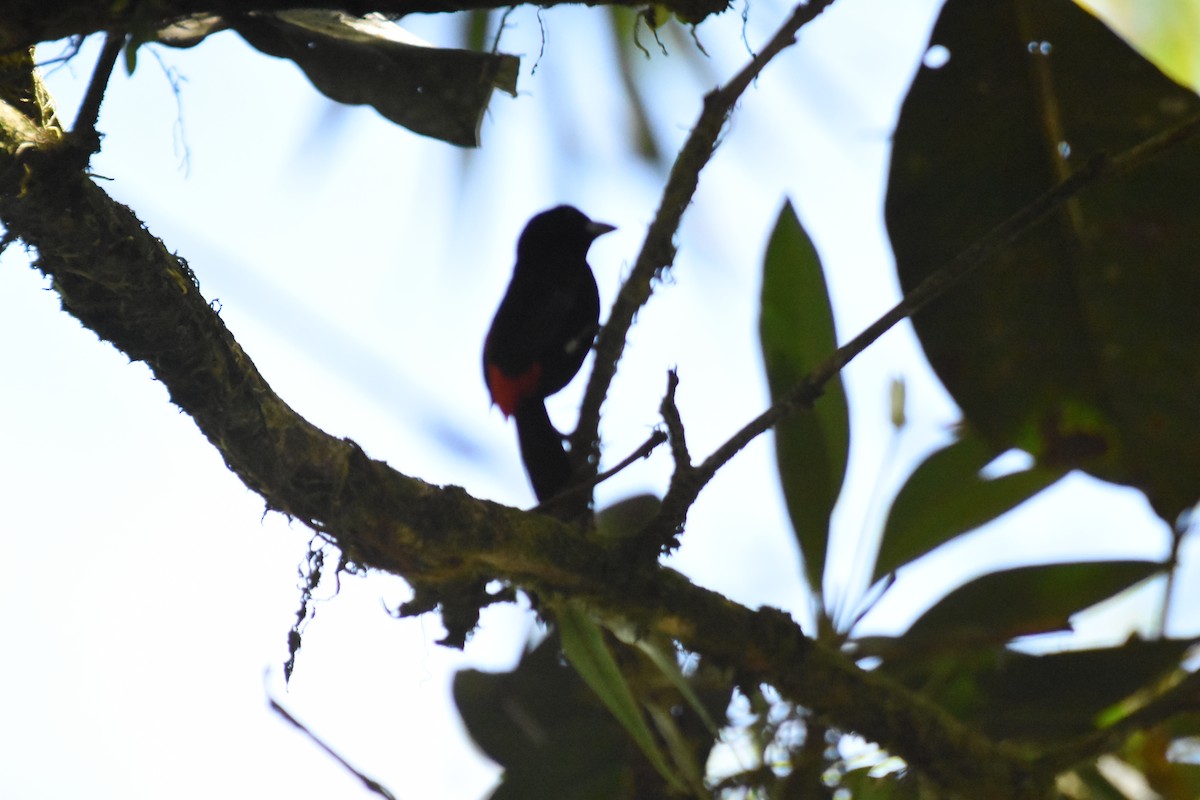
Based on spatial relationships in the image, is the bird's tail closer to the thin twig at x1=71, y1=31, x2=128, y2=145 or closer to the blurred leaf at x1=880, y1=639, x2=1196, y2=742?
the blurred leaf at x1=880, y1=639, x2=1196, y2=742

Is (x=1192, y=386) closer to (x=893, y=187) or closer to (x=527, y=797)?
(x=893, y=187)

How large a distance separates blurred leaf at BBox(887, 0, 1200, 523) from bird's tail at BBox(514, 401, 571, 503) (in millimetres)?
862

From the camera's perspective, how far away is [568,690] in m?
2.36

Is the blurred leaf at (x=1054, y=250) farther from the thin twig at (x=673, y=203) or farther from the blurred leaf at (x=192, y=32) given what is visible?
the blurred leaf at (x=192, y=32)

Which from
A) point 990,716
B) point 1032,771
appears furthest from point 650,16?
point 990,716

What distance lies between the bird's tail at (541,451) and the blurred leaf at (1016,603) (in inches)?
32.6

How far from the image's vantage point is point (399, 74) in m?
1.46

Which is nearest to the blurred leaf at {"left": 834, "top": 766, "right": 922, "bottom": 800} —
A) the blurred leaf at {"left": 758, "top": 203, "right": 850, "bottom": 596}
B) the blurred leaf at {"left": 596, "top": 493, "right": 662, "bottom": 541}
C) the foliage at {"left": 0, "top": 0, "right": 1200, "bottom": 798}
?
the foliage at {"left": 0, "top": 0, "right": 1200, "bottom": 798}

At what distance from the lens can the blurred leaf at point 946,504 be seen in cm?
228

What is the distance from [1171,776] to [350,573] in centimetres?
190

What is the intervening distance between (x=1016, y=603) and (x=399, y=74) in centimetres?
166

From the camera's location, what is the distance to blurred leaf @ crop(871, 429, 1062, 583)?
228cm

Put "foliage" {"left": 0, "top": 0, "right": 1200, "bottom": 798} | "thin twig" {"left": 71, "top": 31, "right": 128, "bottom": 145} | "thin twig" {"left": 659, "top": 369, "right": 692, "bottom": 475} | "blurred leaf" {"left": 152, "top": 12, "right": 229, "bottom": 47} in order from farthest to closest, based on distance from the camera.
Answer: "foliage" {"left": 0, "top": 0, "right": 1200, "bottom": 798} < "blurred leaf" {"left": 152, "top": 12, "right": 229, "bottom": 47} < "thin twig" {"left": 659, "top": 369, "right": 692, "bottom": 475} < "thin twig" {"left": 71, "top": 31, "right": 128, "bottom": 145}

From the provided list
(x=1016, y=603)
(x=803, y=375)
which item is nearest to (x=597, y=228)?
(x=803, y=375)
